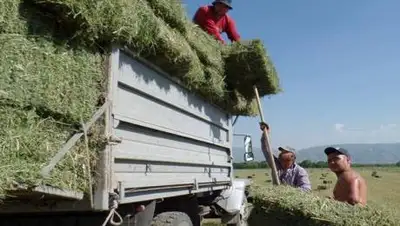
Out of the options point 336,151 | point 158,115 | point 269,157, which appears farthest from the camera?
point 269,157

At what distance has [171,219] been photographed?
15.6 feet

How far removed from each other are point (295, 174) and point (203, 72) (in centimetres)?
207

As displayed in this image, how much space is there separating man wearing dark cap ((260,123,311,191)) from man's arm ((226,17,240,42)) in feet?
6.71

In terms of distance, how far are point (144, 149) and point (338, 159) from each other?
179 centimetres

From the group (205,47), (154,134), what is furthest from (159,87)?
(205,47)

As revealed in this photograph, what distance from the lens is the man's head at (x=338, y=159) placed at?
459 cm

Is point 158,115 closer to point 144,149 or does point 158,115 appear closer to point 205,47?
point 144,149

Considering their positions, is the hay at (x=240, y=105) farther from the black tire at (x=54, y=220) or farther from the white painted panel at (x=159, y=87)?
the black tire at (x=54, y=220)

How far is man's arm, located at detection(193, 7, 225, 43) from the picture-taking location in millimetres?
7066

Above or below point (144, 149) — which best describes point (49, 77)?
above

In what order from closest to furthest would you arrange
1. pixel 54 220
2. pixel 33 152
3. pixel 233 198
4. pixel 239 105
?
1. pixel 33 152
2. pixel 54 220
3. pixel 239 105
4. pixel 233 198

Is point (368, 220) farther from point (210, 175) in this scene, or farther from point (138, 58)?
point (210, 175)

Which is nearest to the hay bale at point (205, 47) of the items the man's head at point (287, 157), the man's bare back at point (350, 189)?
the man's head at point (287, 157)

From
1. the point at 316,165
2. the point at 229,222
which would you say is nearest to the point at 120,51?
the point at 229,222
